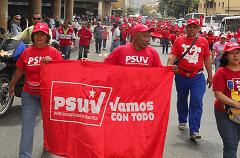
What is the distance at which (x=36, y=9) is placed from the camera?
30859 mm

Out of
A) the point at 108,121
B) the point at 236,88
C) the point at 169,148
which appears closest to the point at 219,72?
the point at 236,88

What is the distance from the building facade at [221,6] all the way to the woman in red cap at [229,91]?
90487mm

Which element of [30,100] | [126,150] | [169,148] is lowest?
[169,148]

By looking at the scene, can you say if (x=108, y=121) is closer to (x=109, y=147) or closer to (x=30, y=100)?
(x=109, y=147)

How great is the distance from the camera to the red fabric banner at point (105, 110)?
189 inches

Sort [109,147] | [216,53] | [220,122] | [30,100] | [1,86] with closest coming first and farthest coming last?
[109,147]
[220,122]
[30,100]
[1,86]
[216,53]

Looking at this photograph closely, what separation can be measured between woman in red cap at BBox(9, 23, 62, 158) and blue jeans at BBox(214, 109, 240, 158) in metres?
1.99

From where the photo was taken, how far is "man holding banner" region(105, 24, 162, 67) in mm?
5441

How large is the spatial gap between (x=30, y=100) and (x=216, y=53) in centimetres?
948

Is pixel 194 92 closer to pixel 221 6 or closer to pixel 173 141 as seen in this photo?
pixel 173 141

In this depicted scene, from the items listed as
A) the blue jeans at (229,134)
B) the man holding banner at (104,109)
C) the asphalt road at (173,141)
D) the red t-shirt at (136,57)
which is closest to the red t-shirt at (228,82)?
the blue jeans at (229,134)

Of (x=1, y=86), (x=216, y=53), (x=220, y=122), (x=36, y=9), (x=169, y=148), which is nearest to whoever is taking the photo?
(x=220, y=122)

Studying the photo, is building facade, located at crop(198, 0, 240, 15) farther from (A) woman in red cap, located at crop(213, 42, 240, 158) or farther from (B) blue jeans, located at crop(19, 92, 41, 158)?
(B) blue jeans, located at crop(19, 92, 41, 158)

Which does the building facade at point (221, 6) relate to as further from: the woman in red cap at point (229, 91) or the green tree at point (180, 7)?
the woman in red cap at point (229, 91)
